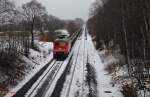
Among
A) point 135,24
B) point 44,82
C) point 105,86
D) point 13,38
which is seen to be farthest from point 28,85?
point 13,38

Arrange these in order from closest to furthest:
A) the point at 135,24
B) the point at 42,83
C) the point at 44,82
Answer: the point at 42,83 < the point at 44,82 < the point at 135,24

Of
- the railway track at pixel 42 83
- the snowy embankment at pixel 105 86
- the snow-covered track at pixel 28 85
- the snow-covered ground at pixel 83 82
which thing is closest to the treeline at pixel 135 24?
the snowy embankment at pixel 105 86

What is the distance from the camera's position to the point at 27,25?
136 feet

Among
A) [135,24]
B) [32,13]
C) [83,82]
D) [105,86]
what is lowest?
[105,86]

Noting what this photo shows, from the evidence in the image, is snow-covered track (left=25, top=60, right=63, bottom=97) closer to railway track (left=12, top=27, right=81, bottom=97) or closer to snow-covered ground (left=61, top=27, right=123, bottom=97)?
railway track (left=12, top=27, right=81, bottom=97)

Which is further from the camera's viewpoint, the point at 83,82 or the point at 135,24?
the point at 135,24

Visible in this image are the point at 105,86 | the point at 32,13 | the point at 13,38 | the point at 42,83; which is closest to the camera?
the point at 105,86

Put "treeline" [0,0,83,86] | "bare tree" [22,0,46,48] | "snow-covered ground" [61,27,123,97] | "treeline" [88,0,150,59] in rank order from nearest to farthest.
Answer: "snow-covered ground" [61,27,123,97]
"treeline" [88,0,150,59]
"treeline" [0,0,83,86]
"bare tree" [22,0,46,48]

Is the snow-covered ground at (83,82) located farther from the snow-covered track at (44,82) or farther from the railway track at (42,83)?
the snow-covered track at (44,82)

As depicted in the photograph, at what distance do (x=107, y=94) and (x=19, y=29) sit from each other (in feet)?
95.5

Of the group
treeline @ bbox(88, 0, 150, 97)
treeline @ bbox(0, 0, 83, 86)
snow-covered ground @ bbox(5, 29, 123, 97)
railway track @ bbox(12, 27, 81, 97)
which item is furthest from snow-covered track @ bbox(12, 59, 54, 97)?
treeline @ bbox(88, 0, 150, 97)

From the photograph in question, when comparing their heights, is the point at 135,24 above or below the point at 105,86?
above

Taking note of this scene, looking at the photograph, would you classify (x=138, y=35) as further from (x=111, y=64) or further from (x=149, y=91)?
(x=149, y=91)

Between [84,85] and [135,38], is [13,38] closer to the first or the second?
[135,38]
